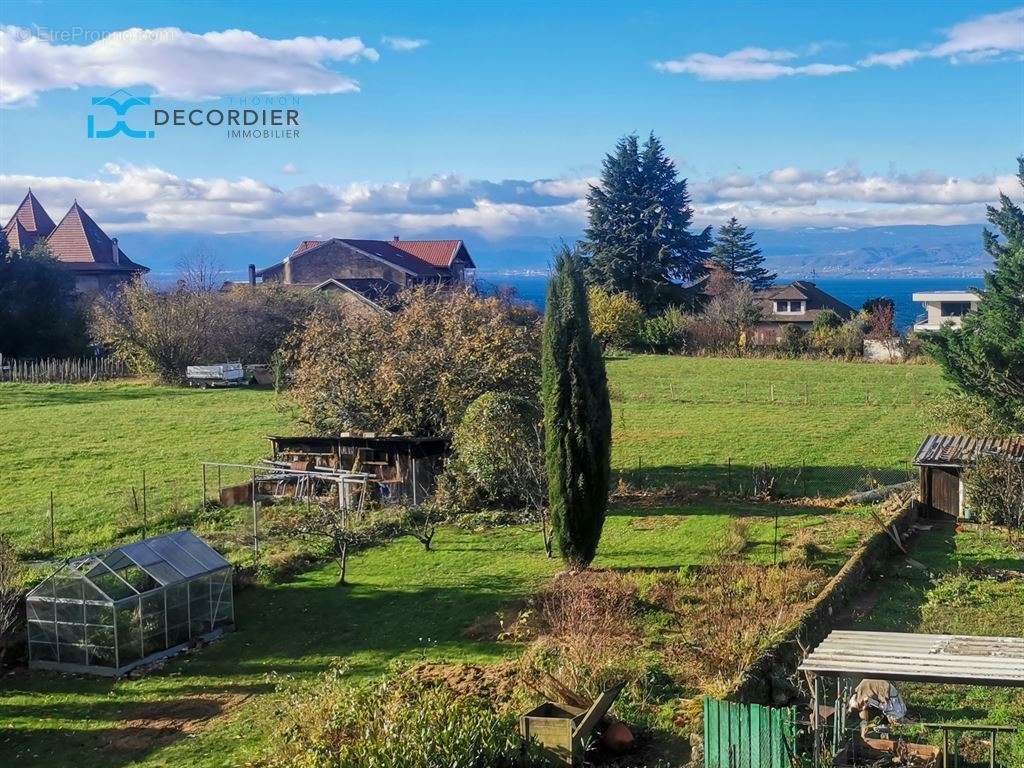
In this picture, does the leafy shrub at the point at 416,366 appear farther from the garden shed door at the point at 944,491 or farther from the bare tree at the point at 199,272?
the bare tree at the point at 199,272

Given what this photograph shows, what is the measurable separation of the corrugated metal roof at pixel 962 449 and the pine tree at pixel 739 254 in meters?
65.9

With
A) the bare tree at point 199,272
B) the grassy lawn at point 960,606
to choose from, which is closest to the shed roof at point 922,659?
the grassy lawn at point 960,606

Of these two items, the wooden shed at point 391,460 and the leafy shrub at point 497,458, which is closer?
the leafy shrub at point 497,458

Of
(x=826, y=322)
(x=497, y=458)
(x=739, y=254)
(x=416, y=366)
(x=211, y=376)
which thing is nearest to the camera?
(x=497, y=458)

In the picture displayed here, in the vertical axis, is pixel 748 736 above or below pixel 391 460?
below

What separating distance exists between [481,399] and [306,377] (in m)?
6.62

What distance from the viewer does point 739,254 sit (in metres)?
89.7

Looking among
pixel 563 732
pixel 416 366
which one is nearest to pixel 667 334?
pixel 416 366

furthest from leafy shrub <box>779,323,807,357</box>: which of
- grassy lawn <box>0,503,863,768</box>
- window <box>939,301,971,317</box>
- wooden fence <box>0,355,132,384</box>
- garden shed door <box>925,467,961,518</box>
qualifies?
grassy lawn <box>0,503,863,768</box>

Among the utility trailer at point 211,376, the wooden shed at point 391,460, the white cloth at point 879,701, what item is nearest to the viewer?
the white cloth at point 879,701

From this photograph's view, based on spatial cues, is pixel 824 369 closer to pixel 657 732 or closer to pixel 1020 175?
pixel 1020 175

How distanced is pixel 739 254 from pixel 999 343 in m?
67.0

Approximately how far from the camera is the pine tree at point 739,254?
89.2 metres

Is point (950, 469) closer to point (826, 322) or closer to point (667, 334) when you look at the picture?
point (667, 334)
